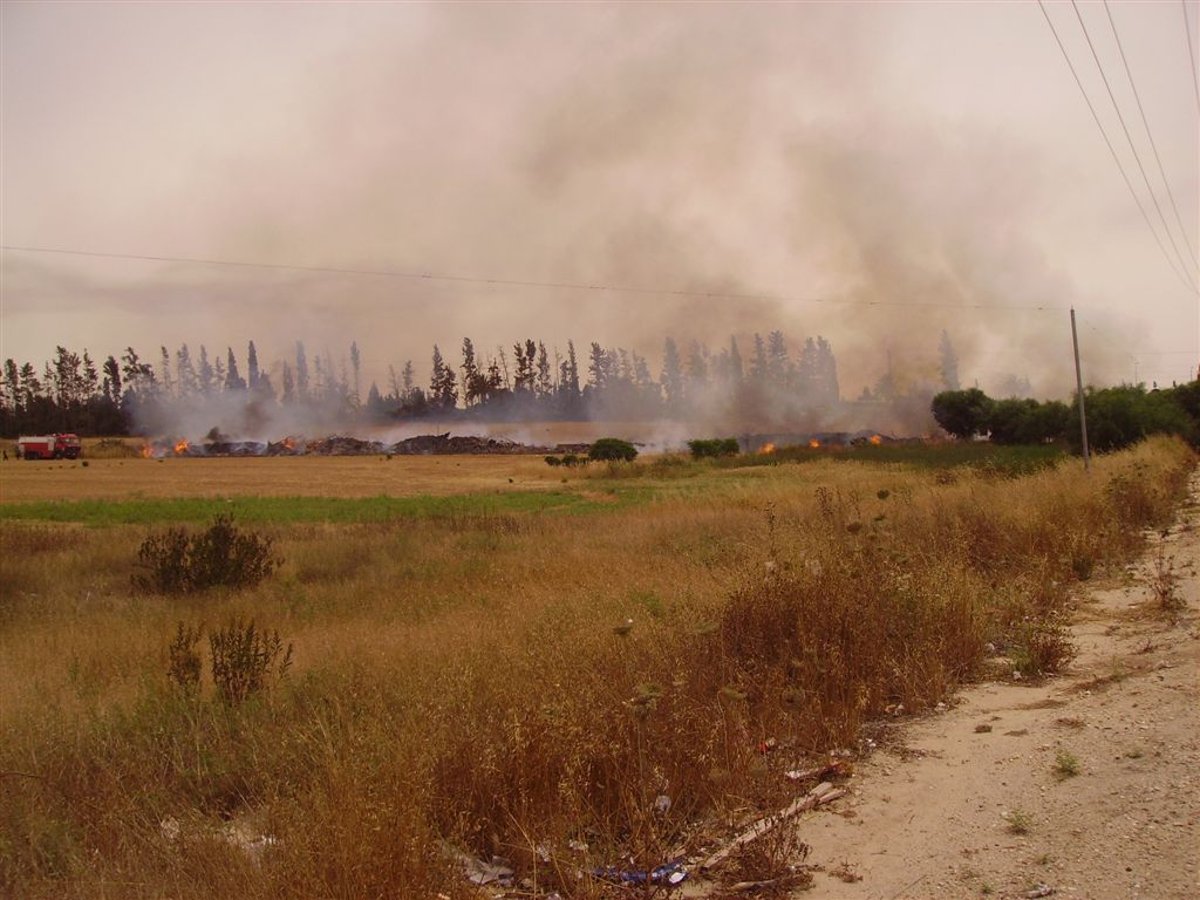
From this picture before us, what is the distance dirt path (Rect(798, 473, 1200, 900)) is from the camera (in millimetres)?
3531

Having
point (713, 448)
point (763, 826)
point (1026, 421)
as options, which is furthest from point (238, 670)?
point (1026, 421)

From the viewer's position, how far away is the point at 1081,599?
9.41 m

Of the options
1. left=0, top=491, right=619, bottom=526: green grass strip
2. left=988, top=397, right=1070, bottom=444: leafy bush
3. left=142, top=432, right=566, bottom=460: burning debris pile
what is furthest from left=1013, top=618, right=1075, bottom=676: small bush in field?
left=142, top=432, right=566, bottom=460: burning debris pile

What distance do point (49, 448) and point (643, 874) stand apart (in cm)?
8285

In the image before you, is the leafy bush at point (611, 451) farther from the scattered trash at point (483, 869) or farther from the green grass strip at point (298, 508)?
the scattered trash at point (483, 869)

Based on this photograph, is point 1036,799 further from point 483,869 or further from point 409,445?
point 409,445

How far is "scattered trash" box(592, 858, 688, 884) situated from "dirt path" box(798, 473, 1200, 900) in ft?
1.92

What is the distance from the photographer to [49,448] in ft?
235

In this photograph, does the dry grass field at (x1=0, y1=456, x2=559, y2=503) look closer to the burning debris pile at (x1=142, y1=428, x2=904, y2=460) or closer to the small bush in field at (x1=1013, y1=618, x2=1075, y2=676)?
the burning debris pile at (x1=142, y1=428, x2=904, y2=460)

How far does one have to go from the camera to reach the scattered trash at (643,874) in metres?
3.58

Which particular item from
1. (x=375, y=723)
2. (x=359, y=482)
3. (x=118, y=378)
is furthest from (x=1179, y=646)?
(x=118, y=378)

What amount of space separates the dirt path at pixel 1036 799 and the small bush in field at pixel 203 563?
13295 millimetres

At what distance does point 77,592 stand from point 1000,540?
15.3m

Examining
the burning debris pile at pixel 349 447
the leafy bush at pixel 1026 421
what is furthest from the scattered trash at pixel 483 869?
the burning debris pile at pixel 349 447
